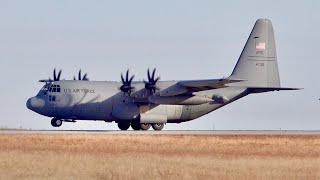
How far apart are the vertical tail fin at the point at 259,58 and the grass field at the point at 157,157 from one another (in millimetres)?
18025

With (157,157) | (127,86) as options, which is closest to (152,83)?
(127,86)

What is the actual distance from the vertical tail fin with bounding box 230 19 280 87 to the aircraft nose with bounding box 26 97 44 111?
2045cm

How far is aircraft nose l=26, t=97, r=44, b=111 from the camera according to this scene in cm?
6531

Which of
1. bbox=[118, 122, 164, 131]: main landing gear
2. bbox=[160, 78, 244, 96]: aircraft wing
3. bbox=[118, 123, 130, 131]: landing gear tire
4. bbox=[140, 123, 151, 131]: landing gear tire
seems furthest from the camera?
bbox=[118, 123, 130, 131]: landing gear tire

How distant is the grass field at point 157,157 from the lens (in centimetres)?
2822

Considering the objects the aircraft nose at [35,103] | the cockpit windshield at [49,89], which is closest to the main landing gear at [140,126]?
the cockpit windshield at [49,89]

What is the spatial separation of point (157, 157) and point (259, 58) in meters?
39.9

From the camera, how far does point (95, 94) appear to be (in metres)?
65.6

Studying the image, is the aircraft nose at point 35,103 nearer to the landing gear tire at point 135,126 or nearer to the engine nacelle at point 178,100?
the landing gear tire at point 135,126

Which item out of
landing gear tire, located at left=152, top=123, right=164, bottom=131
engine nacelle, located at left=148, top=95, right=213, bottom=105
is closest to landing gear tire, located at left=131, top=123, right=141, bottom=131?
landing gear tire, located at left=152, top=123, right=164, bottom=131

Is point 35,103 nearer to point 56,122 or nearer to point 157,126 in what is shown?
point 56,122

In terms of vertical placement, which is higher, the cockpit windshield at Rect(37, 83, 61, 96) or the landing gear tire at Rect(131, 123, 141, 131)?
the cockpit windshield at Rect(37, 83, 61, 96)

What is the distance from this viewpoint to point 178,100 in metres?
66.5

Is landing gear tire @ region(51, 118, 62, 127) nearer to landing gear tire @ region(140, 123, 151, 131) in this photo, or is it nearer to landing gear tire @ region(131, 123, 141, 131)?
landing gear tire @ region(131, 123, 141, 131)
